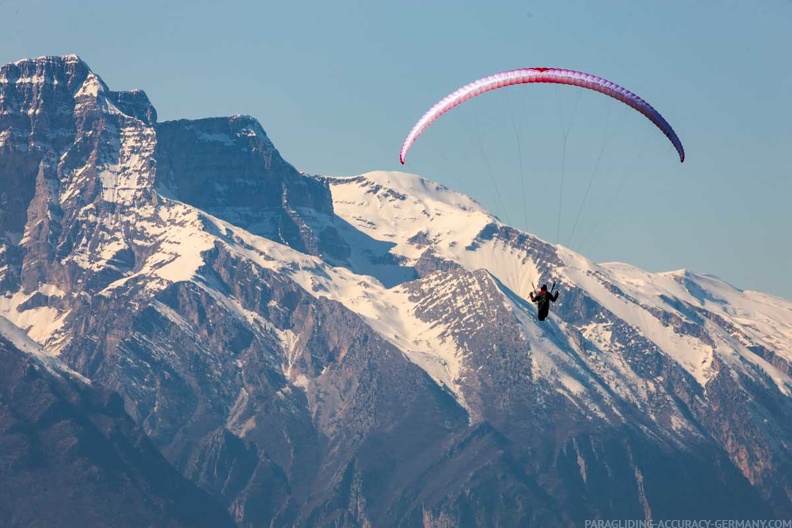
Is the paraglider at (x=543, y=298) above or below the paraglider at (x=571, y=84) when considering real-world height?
below

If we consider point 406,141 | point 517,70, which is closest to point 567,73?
point 517,70

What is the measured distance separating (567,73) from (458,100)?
34.8 feet

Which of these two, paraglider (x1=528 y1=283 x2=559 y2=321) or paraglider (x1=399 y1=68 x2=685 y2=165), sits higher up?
paraglider (x1=399 y1=68 x2=685 y2=165)

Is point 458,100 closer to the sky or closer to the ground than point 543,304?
closer to the sky

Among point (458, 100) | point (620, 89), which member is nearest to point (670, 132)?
point (620, 89)

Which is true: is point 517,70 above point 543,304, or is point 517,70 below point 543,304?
above

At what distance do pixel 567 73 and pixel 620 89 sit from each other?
505 cm

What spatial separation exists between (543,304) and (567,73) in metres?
21.3

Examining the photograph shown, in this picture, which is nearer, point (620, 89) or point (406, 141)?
point (620, 89)

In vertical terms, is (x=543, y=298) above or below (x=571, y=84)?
below

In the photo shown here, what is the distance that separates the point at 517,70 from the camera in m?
169

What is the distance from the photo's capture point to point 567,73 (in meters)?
168

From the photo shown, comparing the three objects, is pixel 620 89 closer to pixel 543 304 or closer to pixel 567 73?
pixel 567 73

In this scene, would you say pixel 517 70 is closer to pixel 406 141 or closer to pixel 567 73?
pixel 567 73
